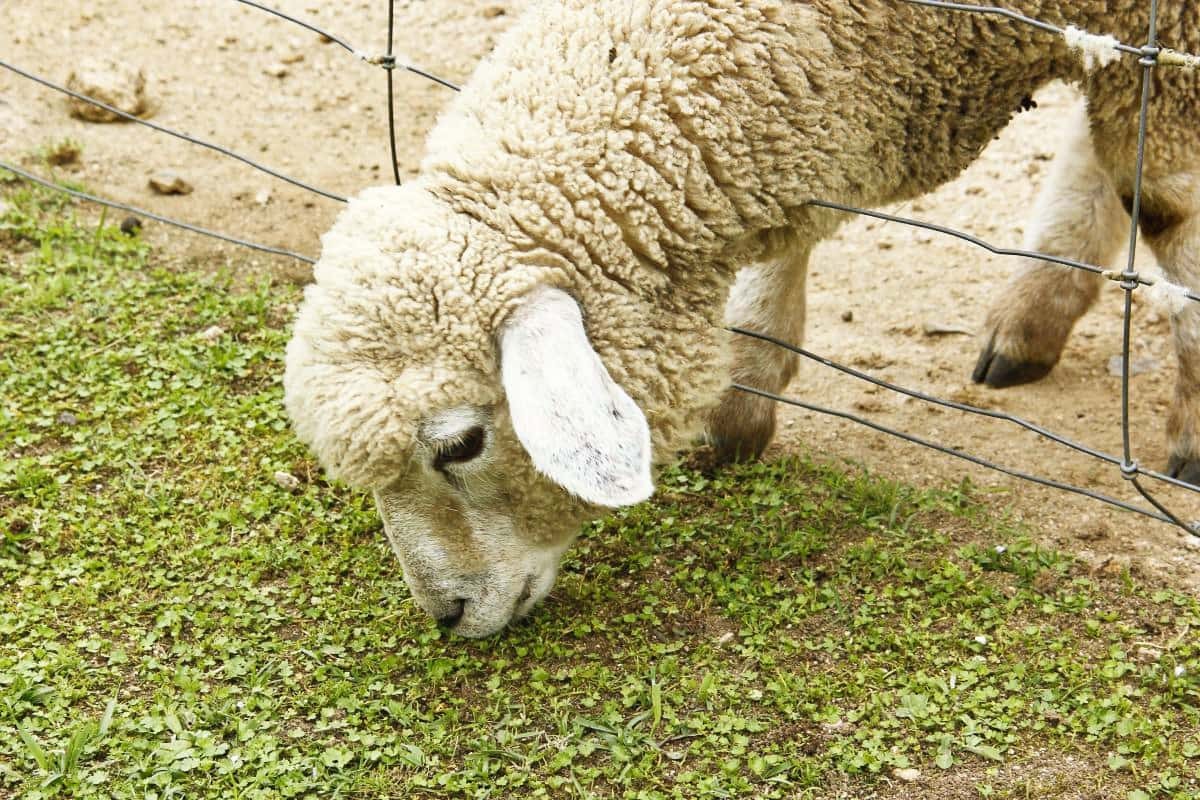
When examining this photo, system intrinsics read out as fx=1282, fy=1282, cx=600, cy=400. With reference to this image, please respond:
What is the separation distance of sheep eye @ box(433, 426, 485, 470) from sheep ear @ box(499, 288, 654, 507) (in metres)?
0.29

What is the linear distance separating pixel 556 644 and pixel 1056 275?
8.40ft

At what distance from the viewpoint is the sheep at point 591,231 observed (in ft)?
10.1

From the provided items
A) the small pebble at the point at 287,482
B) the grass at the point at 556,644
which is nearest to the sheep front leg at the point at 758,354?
the grass at the point at 556,644

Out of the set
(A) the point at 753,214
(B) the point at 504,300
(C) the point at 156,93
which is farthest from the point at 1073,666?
(C) the point at 156,93

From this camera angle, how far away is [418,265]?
10.2ft

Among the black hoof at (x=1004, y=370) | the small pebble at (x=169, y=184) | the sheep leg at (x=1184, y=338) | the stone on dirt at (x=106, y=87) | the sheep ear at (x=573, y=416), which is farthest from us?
the stone on dirt at (x=106, y=87)

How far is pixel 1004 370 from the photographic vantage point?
5.04 metres

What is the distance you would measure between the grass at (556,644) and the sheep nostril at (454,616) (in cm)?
11

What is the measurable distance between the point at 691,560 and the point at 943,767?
43.2 inches

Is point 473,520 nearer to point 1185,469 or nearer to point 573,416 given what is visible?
point 573,416

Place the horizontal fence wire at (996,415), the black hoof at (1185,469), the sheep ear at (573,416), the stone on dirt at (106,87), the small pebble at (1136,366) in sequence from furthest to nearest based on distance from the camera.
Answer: the stone on dirt at (106,87) < the small pebble at (1136,366) < the black hoof at (1185,469) < the horizontal fence wire at (996,415) < the sheep ear at (573,416)

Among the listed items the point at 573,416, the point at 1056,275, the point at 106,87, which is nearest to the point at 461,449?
the point at 573,416

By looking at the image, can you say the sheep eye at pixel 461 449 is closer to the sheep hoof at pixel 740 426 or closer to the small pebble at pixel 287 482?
the small pebble at pixel 287 482

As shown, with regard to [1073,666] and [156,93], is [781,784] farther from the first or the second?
[156,93]
